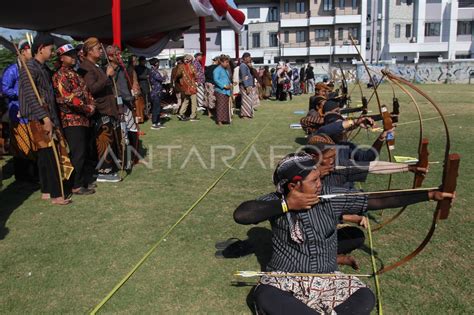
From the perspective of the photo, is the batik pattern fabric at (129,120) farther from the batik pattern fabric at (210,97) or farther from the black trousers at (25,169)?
the batik pattern fabric at (210,97)

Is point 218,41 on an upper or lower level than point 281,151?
upper

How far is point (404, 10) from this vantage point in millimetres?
48562

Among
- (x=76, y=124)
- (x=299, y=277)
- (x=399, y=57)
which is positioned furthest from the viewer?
(x=399, y=57)

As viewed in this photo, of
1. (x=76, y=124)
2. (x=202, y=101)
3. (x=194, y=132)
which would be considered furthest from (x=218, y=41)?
(x=76, y=124)

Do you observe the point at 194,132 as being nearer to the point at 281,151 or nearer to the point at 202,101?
the point at 281,151

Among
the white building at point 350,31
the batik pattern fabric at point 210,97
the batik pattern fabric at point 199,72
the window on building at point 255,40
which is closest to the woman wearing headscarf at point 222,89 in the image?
the batik pattern fabric at point 210,97

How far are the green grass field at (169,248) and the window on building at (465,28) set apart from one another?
A: 4850cm

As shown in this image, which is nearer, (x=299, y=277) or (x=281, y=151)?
(x=299, y=277)

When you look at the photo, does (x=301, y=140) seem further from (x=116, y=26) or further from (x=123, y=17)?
(x=123, y=17)

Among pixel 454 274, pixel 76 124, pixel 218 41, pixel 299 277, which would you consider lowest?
pixel 454 274

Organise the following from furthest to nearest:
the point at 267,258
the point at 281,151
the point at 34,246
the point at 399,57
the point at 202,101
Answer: the point at 399,57
the point at 202,101
the point at 281,151
the point at 34,246
the point at 267,258

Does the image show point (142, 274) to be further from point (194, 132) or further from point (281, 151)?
point (194, 132)

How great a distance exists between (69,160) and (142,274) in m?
2.19

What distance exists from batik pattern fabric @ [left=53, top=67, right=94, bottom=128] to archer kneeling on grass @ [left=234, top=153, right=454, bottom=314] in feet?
9.73
